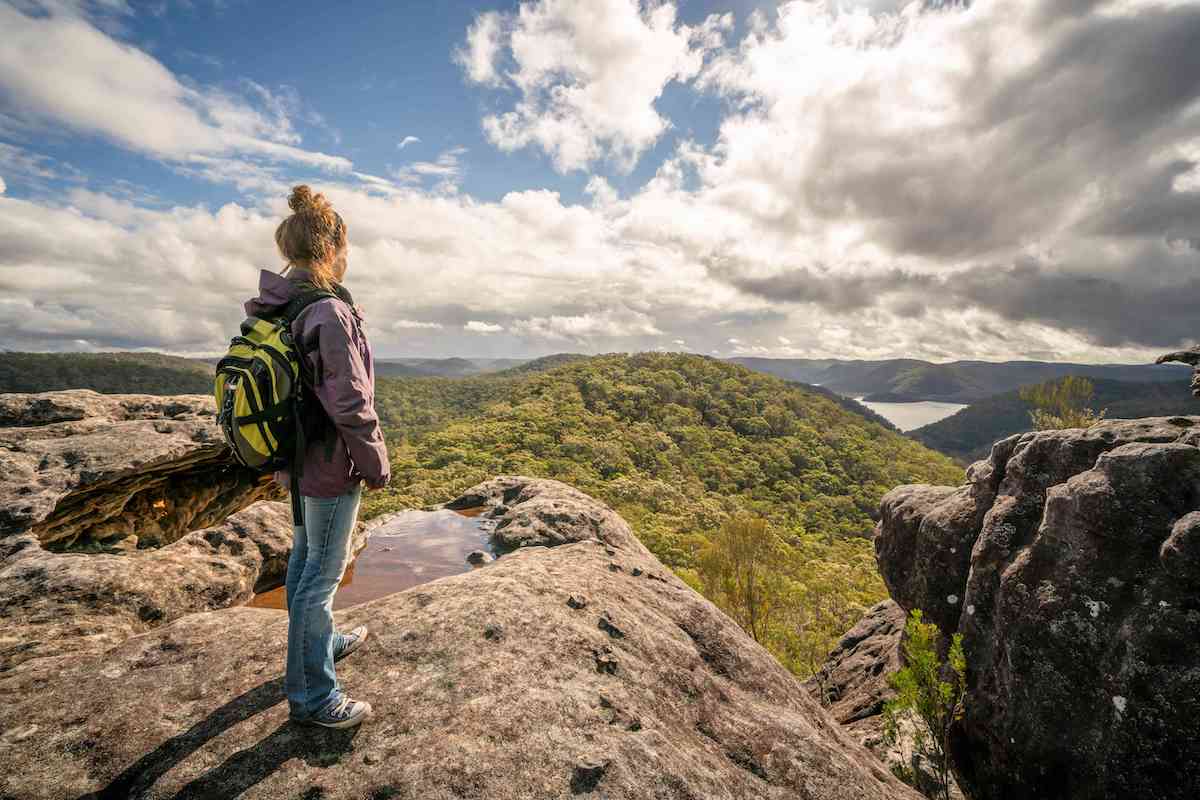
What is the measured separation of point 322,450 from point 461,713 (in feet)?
8.44

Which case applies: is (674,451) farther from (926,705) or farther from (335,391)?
(335,391)

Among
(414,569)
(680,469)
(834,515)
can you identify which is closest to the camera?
(414,569)

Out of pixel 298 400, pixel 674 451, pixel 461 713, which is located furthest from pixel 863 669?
pixel 674 451

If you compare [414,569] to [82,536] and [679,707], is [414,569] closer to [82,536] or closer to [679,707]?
[82,536]

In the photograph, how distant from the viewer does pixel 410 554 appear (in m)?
9.85

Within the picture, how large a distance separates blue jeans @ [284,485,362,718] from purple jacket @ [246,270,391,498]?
193 mm

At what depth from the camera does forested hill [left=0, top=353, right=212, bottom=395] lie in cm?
12094

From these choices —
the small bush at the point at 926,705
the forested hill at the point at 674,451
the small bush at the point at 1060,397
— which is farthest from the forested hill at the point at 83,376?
the small bush at the point at 1060,397

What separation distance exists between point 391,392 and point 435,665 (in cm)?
17350

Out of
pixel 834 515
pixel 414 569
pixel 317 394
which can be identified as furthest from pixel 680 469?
pixel 317 394

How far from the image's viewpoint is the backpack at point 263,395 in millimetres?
3594

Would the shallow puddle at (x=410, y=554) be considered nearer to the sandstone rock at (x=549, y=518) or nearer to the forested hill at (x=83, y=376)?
the sandstone rock at (x=549, y=518)

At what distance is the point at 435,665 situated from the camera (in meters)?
4.78

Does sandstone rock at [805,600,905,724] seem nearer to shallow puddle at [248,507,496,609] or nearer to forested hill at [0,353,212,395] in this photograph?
shallow puddle at [248,507,496,609]
